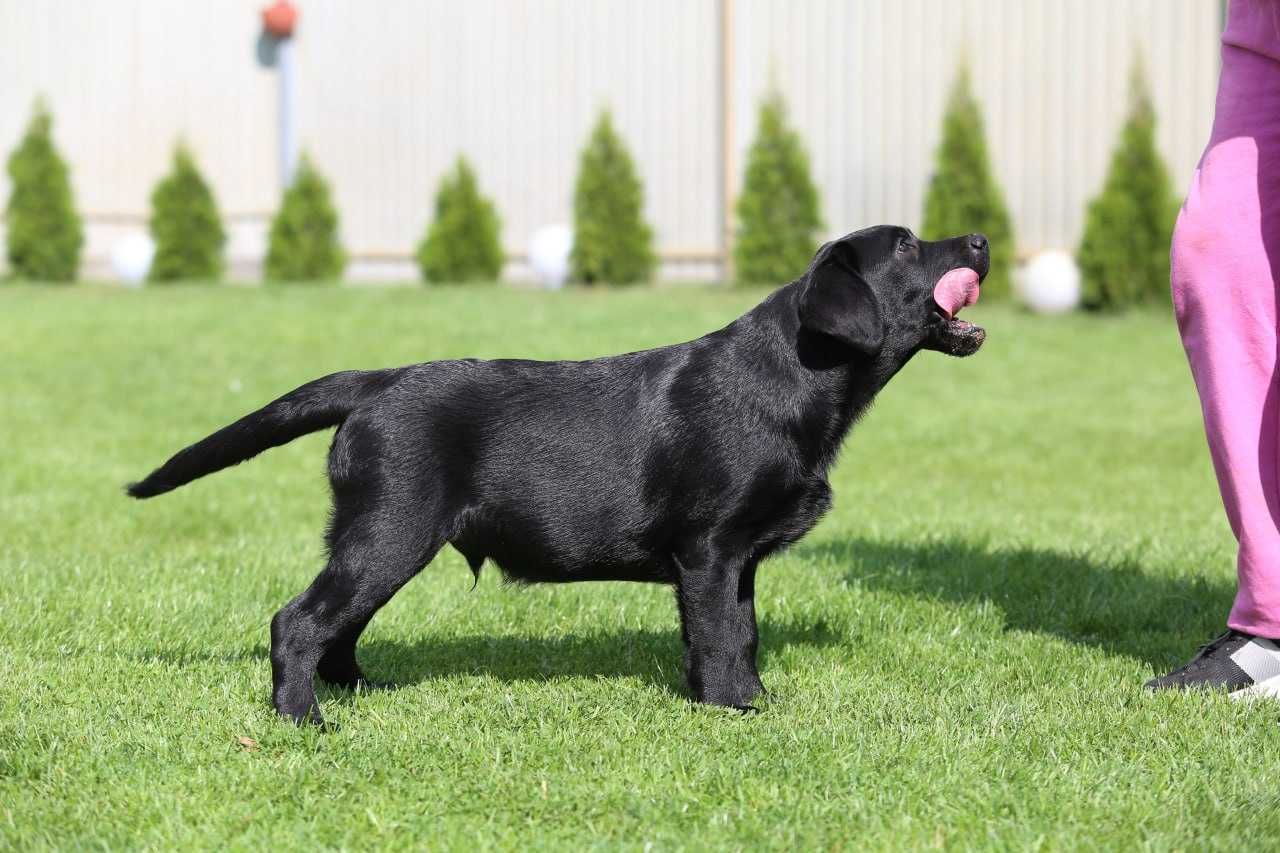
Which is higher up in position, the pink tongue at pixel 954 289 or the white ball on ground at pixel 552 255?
the pink tongue at pixel 954 289

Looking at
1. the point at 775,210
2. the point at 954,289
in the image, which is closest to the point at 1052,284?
the point at 775,210

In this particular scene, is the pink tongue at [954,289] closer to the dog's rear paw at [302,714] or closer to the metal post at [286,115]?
the dog's rear paw at [302,714]

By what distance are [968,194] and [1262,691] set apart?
11558 millimetres

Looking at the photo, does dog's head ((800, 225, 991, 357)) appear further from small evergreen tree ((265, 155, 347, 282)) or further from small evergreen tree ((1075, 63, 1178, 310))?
small evergreen tree ((265, 155, 347, 282))

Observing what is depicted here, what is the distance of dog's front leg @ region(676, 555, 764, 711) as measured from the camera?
388 cm

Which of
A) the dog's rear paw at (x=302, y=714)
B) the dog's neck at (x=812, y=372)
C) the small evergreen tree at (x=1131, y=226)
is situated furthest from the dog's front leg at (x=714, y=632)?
the small evergreen tree at (x=1131, y=226)

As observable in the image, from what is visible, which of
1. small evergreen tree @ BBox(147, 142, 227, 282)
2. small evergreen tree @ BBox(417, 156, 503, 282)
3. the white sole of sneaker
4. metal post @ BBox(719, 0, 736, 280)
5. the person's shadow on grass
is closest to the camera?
the white sole of sneaker

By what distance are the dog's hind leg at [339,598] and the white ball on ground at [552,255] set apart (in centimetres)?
1351

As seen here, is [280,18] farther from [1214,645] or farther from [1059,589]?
[1214,645]

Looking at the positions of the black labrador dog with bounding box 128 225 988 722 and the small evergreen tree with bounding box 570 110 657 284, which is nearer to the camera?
the black labrador dog with bounding box 128 225 988 722

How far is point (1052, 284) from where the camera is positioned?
1425 centimetres

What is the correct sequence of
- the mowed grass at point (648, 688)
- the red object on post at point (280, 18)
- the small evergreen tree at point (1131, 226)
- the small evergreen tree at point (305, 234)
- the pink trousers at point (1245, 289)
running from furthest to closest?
the red object on post at point (280, 18)
the small evergreen tree at point (305, 234)
the small evergreen tree at point (1131, 226)
the pink trousers at point (1245, 289)
the mowed grass at point (648, 688)

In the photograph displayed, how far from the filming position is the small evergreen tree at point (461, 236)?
1773cm

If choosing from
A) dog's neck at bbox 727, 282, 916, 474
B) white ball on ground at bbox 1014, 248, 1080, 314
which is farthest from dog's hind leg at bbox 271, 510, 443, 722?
white ball on ground at bbox 1014, 248, 1080, 314
